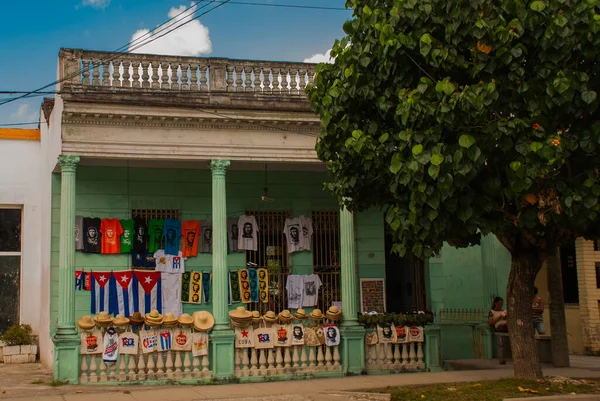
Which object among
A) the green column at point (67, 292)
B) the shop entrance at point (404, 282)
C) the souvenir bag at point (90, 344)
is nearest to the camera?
the green column at point (67, 292)

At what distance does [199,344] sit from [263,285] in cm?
288

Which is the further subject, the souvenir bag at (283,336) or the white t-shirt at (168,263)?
the white t-shirt at (168,263)

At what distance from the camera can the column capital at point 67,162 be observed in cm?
1279

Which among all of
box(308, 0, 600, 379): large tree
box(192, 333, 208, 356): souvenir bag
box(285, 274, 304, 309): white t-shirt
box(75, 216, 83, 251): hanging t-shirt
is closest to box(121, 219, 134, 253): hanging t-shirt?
box(75, 216, 83, 251): hanging t-shirt

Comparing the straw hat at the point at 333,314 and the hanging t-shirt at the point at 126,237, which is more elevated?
the hanging t-shirt at the point at 126,237

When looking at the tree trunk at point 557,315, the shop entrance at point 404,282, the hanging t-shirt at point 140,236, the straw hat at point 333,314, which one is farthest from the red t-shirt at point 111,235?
the tree trunk at point 557,315

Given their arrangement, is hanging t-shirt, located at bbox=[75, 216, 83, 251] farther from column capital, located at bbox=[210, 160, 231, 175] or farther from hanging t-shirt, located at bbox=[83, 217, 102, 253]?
column capital, located at bbox=[210, 160, 231, 175]

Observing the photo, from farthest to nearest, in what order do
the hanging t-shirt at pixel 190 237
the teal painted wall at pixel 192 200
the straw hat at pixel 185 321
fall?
1. the hanging t-shirt at pixel 190 237
2. the teal painted wall at pixel 192 200
3. the straw hat at pixel 185 321

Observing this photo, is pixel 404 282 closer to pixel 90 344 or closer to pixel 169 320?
pixel 169 320

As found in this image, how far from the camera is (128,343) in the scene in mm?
12500

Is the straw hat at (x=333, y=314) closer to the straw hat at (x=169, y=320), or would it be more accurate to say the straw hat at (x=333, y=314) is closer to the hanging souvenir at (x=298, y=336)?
the hanging souvenir at (x=298, y=336)

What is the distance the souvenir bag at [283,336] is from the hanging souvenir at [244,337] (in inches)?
18.8

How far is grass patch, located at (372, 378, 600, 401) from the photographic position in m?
9.70

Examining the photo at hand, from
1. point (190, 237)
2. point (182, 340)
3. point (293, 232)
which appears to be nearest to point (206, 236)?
point (190, 237)
